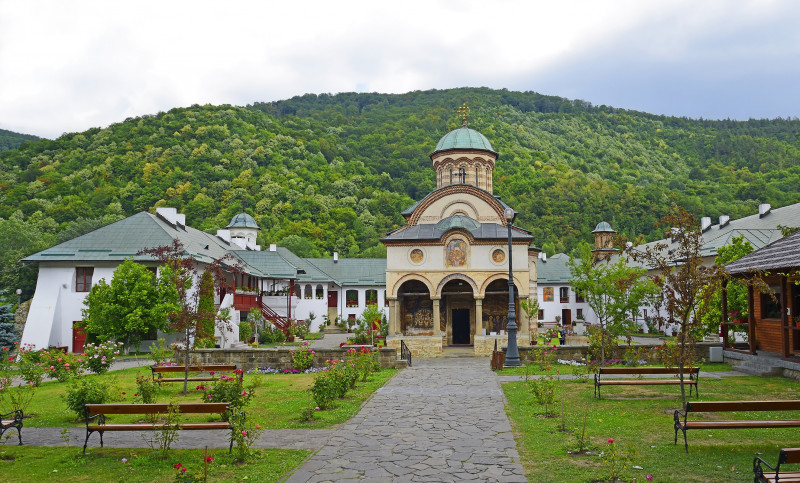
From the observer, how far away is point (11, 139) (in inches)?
3177

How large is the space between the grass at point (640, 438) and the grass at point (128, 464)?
334cm

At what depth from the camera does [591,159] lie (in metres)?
92.1

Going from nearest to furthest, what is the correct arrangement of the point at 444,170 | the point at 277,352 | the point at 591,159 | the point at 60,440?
1. the point at 60,440
2. the point at 277,352
3. the point at 444,170
4. the point at 591,159

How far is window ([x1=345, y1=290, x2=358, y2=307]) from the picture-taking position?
5153cm

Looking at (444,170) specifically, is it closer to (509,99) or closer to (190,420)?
(190,420)

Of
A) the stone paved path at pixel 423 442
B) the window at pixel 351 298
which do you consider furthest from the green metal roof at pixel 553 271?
the stone paved path at pixel 423 442

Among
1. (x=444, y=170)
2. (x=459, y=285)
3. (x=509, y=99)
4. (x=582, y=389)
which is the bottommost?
(x=582, y=389)

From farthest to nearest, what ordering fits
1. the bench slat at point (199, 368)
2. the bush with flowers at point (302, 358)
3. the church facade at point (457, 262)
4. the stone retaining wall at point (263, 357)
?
the church facade at point (457, 262) → the stone retaining wall at point (263, 357) → the bush with flowers at point (302, 358) → the bench slat at point (199, 368)

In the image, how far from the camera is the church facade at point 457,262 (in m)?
27.7

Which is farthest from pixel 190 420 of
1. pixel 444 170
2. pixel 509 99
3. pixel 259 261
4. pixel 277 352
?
pixel 509 99

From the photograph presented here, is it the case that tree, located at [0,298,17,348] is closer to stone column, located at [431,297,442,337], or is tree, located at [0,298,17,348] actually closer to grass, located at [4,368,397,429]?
grass, located at [4,368,397,429]

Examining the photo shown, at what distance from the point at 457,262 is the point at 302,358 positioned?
38.1 feet

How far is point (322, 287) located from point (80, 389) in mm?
40594

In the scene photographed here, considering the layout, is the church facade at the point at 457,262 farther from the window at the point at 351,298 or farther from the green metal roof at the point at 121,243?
the window at the point at 351,298
